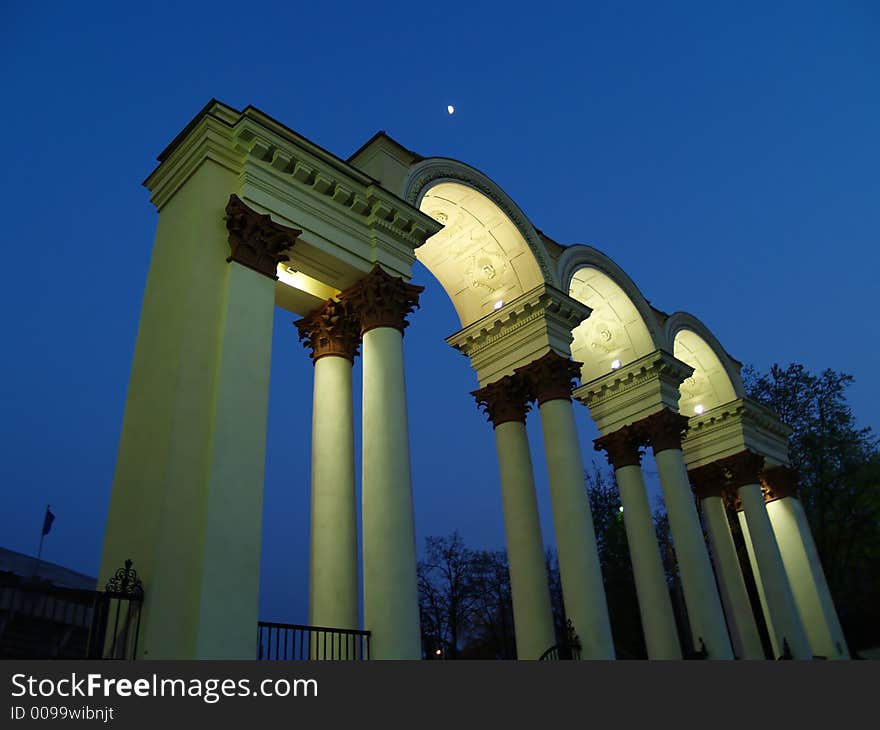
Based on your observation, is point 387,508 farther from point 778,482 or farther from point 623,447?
point 778,482

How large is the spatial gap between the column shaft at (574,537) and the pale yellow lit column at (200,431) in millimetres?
7768

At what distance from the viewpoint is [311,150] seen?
12148mm

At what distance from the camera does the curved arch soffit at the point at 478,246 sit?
16453 mm

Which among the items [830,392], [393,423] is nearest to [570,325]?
[393,423]

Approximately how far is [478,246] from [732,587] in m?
14.1

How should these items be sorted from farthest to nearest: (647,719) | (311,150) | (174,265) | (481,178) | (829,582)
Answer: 1. (829,582)
2. (481,178)
3. (311,150)
4. (174,265)
5. (647,719)

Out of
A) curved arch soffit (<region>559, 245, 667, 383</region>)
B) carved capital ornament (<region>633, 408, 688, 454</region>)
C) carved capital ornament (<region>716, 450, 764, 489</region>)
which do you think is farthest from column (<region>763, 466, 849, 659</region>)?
curved arch soffit (<region>559, 245, 667, 383</region>)

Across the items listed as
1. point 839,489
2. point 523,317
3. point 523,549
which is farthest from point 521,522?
point 839,489

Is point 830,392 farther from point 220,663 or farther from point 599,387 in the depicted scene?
point 220,663

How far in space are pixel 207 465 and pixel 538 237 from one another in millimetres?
11772

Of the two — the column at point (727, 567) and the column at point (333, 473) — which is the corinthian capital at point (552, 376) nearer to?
the column at point (333, 473)

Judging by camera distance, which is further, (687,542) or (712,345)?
(712,345)

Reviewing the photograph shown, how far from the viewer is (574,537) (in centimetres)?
1445

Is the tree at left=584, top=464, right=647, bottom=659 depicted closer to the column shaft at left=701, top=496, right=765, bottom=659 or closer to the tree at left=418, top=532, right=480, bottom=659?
the tree at left=418, top=532, right=480, bottom=659
